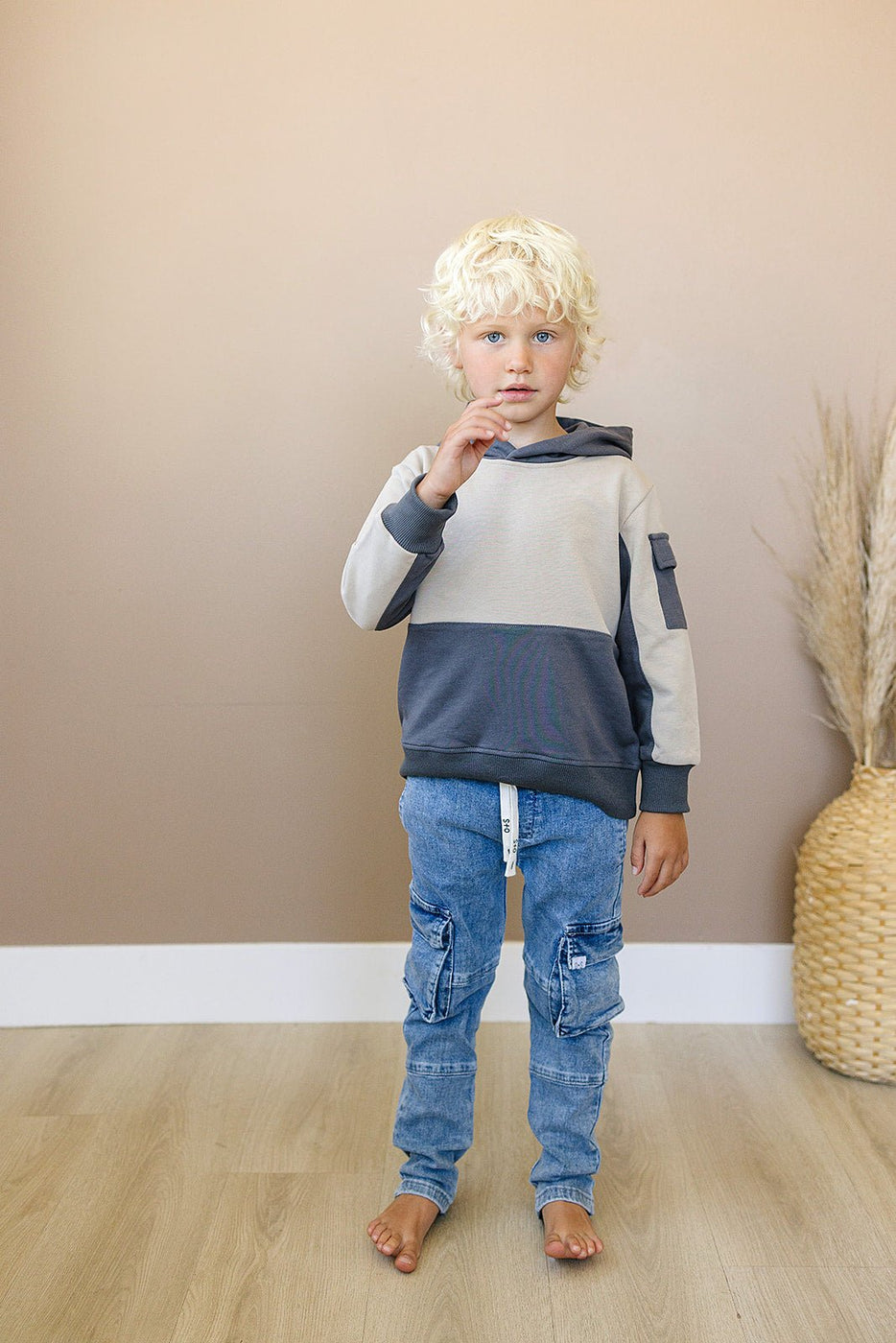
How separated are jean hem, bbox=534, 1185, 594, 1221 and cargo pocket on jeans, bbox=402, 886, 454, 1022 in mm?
259

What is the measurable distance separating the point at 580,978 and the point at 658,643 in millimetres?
416

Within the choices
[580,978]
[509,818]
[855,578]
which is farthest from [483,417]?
[855,578]

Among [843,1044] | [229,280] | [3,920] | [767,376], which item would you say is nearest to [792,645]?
[767,376]

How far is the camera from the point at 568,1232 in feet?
4.56

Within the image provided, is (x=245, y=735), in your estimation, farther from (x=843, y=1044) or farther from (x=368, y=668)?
(x=843, y=1044)

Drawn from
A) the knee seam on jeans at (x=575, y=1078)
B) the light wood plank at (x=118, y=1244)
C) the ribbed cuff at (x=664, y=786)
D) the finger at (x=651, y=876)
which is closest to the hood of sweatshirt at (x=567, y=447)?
the ribbed cuff at (x=664, y=786)

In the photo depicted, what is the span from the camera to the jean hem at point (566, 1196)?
144cm

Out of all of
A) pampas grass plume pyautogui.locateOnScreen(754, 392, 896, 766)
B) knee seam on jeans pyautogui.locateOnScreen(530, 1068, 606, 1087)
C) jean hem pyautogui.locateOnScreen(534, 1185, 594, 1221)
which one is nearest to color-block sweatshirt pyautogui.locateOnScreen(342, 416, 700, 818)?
knee seam on jeans pyautogui.locateOnScreen(530, 1068, 606, 1087)

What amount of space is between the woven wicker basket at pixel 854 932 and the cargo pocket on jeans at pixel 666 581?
25.9 inches

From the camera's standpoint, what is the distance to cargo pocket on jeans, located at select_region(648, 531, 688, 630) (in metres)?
1.40

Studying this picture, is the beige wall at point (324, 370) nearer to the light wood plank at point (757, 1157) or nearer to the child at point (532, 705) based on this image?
the light wood plank at point (757, 1157)

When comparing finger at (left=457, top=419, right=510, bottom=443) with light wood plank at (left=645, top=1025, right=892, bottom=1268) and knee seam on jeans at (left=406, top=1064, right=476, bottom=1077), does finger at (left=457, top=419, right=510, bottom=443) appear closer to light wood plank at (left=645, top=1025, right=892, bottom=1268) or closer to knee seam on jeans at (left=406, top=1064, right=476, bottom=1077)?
knee seam on jeans at (left=406, top=1064, right=476, bottom=1077)

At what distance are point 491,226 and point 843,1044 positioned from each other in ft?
4.40

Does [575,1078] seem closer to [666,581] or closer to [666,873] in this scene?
[666,873]
